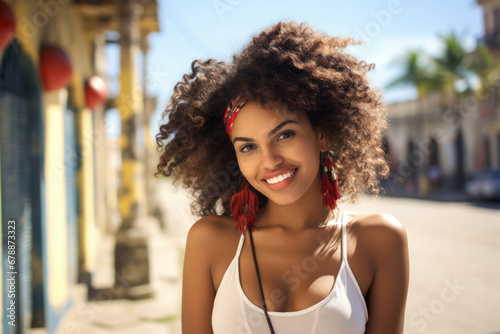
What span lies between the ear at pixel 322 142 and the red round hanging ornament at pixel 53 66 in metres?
3.41

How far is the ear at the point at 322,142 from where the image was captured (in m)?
1.88

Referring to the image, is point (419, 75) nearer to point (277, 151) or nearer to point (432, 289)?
point (432, 289)

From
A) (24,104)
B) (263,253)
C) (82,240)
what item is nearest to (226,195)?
(263,253)

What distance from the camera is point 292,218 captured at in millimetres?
1917

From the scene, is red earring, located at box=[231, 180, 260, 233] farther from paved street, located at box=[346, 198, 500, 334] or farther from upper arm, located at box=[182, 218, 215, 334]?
paved street, located at box=[346, 198, 500, 334]

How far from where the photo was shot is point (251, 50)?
183 centimetres

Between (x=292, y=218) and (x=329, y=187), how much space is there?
0.72ft

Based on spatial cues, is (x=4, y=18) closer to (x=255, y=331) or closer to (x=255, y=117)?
(x=255, y=117)

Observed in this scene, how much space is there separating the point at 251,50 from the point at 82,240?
5.67 metres

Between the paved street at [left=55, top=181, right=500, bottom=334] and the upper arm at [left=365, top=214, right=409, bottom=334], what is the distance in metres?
0.59

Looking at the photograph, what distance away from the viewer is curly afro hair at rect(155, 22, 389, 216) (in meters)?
1.76

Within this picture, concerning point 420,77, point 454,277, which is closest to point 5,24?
point 454,277

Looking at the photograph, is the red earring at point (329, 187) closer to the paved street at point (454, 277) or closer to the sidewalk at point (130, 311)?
the paved street at point (454, 277)

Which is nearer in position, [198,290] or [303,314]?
[303,314]
